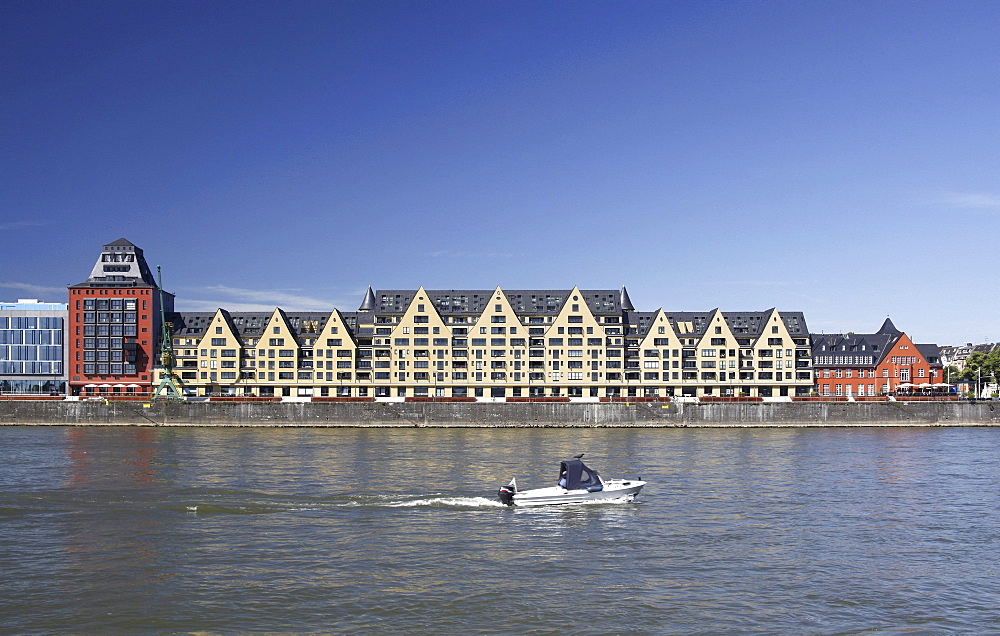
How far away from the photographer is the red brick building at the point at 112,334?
15025 centimetres

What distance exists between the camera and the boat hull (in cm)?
4653

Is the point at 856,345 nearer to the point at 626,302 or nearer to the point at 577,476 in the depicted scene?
the point at 626,302

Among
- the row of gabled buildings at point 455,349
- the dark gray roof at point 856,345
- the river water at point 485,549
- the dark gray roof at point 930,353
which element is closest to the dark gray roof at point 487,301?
the row of gabled buildings at point 455,349

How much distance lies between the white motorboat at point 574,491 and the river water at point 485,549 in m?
0.85

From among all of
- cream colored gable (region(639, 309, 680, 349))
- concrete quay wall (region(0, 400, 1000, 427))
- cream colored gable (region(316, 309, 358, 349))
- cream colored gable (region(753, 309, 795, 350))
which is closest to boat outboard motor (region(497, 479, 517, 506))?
concrete quay wall (region(0, 400, 1000, 427))

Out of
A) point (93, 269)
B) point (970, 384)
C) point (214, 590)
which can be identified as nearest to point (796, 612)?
point (214, 590)

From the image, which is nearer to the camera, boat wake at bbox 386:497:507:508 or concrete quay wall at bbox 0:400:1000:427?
boat wake at bbox 386:497:507:508

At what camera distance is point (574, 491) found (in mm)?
47219

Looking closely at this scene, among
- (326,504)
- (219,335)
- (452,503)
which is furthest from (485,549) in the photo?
(219,335)

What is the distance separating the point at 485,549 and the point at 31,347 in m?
154

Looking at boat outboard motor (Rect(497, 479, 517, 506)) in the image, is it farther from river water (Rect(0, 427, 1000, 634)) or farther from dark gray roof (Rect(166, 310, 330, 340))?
dark gray roof (Rect(166, 310, 330, 340))

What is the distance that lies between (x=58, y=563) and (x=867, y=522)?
123ft

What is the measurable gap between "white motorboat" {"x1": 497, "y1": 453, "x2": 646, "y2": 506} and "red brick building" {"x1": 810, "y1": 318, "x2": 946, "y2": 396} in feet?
401

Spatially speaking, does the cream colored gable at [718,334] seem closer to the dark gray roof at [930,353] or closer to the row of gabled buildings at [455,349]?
the row of gabled buildings at [455,349]
